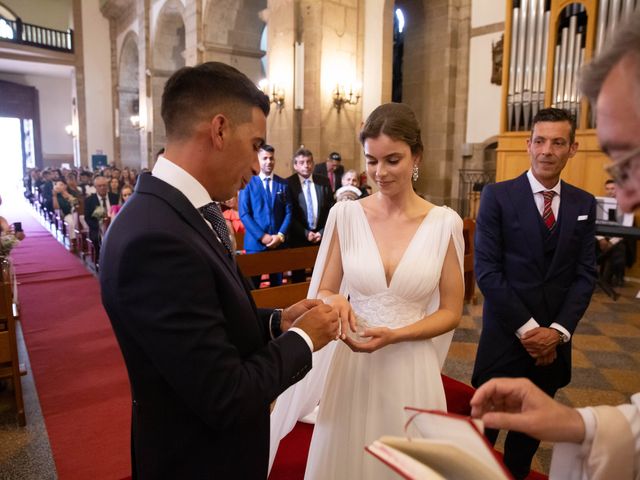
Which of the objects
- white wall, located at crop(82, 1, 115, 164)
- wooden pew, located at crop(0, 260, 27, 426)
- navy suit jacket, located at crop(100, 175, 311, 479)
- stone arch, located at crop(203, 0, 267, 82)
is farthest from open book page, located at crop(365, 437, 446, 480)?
white wall, located at crop(82, 1, 115, 164)

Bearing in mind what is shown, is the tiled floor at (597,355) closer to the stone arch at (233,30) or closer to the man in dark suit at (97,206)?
the man in dark suit at (97,206)

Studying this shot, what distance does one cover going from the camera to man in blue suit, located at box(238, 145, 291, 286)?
4.80 meters

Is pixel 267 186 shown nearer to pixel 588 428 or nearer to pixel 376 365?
pixel 376 365

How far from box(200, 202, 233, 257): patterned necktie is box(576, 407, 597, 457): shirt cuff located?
35.0 inches

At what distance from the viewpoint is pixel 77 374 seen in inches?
147

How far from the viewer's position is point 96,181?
755 centimetres

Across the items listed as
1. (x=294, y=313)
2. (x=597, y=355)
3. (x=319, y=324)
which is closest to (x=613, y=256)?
(x=597, y=355)

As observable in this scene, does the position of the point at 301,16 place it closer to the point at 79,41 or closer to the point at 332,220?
the point at 332,220

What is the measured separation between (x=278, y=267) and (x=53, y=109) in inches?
910

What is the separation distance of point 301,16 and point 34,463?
731cm

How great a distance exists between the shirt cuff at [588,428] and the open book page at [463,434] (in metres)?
0.34

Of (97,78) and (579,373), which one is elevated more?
(97,78)

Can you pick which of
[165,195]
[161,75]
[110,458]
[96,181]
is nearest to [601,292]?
[110,458]

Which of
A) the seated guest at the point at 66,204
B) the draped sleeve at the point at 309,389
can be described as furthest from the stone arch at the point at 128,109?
the draped sleeve at the point at 309,389
